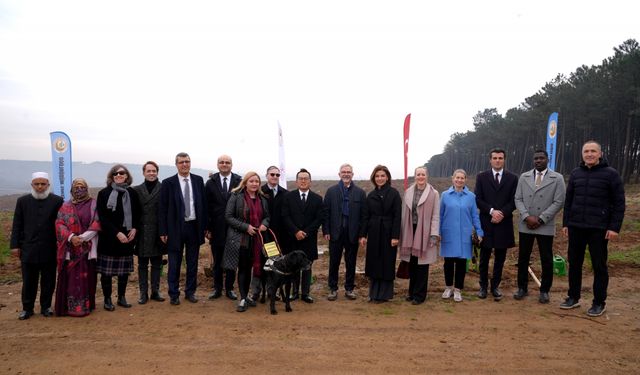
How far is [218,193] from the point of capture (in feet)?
18.7

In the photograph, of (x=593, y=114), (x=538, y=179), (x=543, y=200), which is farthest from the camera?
(x=593, y=114)

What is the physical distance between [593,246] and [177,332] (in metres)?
5.15

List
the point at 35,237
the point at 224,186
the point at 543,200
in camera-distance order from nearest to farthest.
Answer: the point at 35,237
the point at 543,200
the point at 224,186

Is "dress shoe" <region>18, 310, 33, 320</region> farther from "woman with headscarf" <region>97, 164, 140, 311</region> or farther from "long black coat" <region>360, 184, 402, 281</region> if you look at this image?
"long black coat" <region>360, 184, 402, 281</region>

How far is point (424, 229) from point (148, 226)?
150 inches

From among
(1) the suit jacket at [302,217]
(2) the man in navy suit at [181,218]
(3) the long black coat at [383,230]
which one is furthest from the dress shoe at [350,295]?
(2) the man in navy suit at [181,218]

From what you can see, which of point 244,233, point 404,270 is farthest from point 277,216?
point 404,270

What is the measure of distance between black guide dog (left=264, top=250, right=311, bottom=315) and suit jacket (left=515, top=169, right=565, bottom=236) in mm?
3151

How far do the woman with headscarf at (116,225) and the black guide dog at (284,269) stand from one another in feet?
6.14

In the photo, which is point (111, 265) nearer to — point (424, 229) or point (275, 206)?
point (275, 206)

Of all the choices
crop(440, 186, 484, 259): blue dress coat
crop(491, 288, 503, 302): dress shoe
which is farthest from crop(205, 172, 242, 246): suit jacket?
crop(491, 288, 503, 302): dress shoe

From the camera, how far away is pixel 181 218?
5.43 m

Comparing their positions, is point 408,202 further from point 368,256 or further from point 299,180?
point 299,180

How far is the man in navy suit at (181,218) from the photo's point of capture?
537 centimetres
